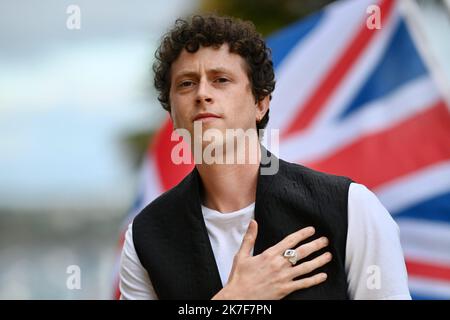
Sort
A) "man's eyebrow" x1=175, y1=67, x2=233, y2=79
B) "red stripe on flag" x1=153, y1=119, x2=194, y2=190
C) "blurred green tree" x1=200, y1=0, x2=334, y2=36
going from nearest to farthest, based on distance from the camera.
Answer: "man's eyebrow" x1=175, y1=67, x2=233, y2=79 → "red stripe on flag" x1=153, y1=119, x2=194, y2=190 → "blurred green tree" x1=200, y1=0, x2=334, y2=36

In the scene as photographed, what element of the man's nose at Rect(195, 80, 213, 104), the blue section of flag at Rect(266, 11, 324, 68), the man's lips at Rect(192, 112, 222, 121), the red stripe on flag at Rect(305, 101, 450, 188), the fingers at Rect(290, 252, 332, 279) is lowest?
the fingers at Rect(290, 252, 332, 279)

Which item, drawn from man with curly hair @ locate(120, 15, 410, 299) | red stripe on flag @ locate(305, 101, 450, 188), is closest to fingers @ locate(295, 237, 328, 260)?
man with curly hair @ locate(120, 15, 410, 299)

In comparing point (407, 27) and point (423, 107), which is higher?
point (407, 27)

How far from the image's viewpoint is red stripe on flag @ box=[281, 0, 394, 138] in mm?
3973

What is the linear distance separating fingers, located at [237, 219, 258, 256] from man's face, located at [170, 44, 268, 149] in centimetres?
23

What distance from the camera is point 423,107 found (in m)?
3.72

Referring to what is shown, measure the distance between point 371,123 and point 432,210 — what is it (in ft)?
1.60

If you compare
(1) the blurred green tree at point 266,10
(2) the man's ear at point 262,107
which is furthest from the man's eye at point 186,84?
(1) the blurred green tree at point 266,10

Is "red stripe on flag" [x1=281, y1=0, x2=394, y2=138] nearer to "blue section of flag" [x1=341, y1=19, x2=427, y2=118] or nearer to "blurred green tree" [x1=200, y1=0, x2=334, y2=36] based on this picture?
"blue section of flag" [x1=341, y1=19, x2=427, y2=118]

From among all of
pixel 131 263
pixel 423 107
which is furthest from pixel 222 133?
pixel 423 107

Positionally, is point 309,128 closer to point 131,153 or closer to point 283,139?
point 283,139

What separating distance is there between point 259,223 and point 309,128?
1.91 meters

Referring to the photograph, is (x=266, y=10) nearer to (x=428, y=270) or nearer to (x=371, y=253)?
(x=428, y=270)
